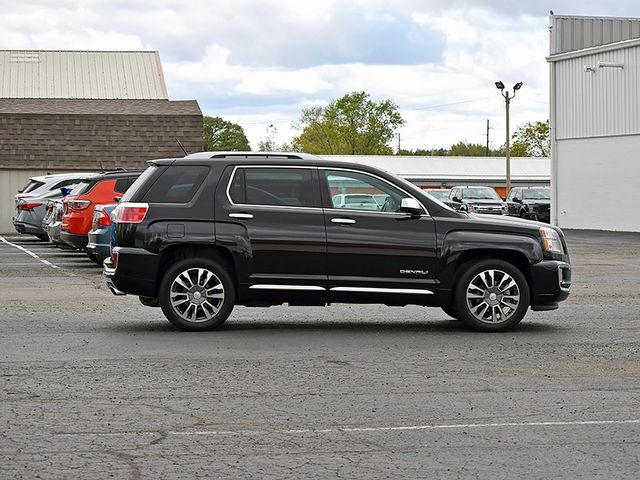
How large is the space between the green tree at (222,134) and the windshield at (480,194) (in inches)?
2806

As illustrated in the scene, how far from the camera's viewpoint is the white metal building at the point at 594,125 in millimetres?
43875

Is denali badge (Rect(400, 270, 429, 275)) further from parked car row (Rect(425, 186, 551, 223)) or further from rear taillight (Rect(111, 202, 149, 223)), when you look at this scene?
parked car row (Rect(425, 186, 551, 223))

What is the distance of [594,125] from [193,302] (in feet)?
114

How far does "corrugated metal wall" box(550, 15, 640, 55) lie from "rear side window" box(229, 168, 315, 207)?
3711 cm

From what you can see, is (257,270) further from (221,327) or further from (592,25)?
(592,25)

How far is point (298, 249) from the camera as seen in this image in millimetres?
13477

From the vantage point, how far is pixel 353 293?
530 inches

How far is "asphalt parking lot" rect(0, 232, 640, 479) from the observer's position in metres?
7.16

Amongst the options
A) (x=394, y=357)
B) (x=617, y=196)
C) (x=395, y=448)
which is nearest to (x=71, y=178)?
(x=617, y=196)

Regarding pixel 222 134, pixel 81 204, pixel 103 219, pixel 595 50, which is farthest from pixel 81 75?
pixel 222 134

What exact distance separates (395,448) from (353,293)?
5.97m

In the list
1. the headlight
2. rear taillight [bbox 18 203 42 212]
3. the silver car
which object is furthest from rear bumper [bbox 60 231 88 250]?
the headlight

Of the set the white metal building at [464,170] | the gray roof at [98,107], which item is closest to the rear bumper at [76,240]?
the gray roof at [98,107]

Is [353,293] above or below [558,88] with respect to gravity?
below
